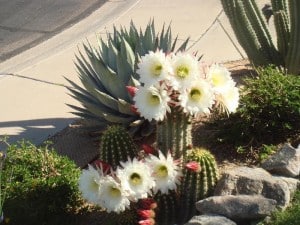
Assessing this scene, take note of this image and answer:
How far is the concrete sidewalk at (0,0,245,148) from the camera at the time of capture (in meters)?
6.68

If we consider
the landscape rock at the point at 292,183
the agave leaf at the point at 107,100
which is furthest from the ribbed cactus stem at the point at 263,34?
the landscape rock at the point at 292,183

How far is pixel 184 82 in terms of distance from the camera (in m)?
4.05

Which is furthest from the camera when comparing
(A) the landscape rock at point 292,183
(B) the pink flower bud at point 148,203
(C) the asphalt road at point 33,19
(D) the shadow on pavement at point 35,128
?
(C) the asphalt road at point 33,19

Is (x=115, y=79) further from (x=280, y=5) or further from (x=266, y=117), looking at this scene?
(x=280, y=5)

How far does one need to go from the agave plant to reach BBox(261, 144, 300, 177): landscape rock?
1.16m

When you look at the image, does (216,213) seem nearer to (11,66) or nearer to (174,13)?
(11,66)

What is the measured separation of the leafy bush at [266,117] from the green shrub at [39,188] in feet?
4.16

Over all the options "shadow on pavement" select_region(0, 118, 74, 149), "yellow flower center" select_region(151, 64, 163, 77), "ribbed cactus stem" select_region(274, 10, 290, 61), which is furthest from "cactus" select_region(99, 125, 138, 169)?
"ribbed cactus stem" select_region(274, 10, 290, 61)

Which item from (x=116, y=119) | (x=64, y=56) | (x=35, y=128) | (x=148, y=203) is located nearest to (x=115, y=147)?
(x=148, y=203)

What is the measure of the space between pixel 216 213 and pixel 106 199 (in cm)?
68

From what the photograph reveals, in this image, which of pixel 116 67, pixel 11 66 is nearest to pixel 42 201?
pixel 116 67

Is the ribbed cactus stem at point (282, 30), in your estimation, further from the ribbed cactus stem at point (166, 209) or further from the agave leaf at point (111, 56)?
the ribbed cactus stem at point (166, 209)

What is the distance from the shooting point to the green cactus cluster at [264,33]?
6.31 m

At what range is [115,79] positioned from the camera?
18.1 ft
